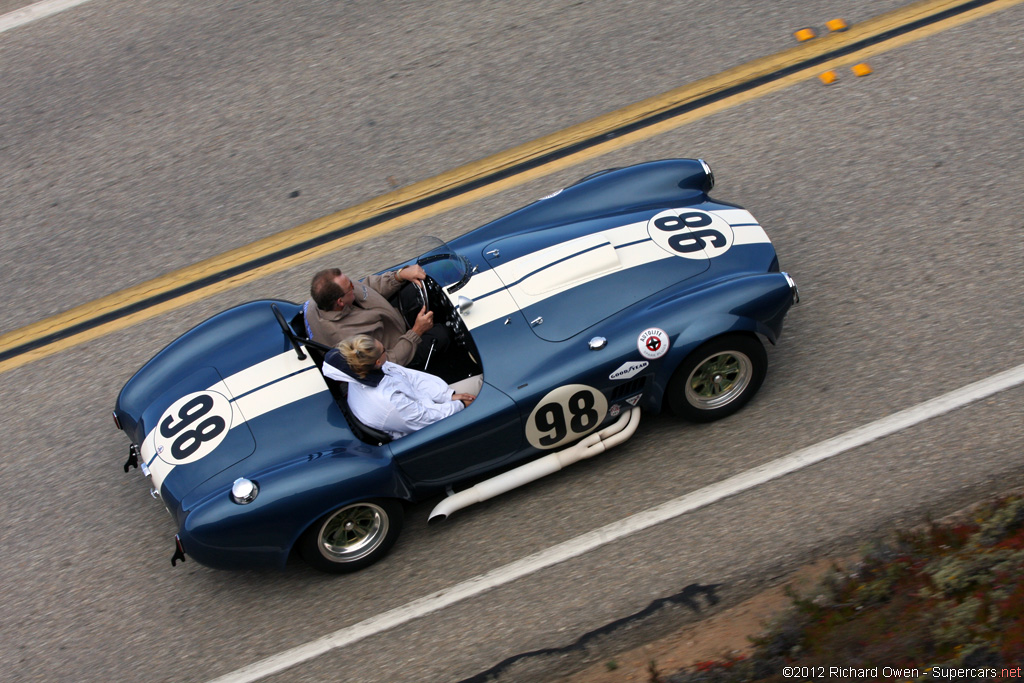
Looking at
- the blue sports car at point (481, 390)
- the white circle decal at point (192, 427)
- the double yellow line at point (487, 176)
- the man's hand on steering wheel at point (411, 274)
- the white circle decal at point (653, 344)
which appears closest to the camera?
the blue sports car at point (481, 390)

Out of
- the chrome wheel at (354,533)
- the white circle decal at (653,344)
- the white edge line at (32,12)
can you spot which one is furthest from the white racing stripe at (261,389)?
the white edge line at (32,12)

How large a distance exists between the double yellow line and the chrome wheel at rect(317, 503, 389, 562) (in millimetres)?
2485

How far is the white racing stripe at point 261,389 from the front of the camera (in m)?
5.25

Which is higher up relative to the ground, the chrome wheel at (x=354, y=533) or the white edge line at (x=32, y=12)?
the white edge line at (x=32, y=12)

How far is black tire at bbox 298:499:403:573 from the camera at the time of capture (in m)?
5.06

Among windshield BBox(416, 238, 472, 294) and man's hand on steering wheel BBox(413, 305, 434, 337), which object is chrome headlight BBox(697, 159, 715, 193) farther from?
man's hand on steering wheel BBox(413, 305, 434, 337)

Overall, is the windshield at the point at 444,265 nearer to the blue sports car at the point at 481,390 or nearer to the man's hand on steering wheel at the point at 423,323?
the blue sports car at the point at 481,390

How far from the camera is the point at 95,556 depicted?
18.4ft

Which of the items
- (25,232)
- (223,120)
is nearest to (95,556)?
(25,232)

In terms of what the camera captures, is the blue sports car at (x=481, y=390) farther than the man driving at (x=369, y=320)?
No

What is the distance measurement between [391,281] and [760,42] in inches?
156

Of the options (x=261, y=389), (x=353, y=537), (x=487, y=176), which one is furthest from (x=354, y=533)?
(x=487, y=176)

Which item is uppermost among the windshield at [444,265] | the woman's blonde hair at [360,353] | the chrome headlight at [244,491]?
the windshield at [444,265]

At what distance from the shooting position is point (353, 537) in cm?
525
